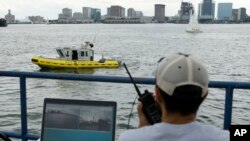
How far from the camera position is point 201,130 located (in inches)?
85.2

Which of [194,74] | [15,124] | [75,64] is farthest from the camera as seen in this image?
[75,64]

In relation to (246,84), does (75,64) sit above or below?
below

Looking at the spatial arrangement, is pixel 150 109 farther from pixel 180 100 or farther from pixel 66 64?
pixel 66 64

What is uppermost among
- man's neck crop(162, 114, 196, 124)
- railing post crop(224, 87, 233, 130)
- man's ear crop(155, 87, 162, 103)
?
man's ear crop(155, 87, 162, 103)

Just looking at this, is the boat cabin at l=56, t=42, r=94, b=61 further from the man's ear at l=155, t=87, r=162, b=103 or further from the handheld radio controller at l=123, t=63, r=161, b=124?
the man's ear at l=155, t=87, r=162, b=103

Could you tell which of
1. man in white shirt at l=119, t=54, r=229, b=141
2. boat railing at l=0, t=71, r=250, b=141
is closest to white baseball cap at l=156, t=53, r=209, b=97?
man in white shirt at l=119, t=54, r=229, b=141

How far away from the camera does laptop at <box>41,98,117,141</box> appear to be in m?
3.06

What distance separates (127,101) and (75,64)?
589 inches

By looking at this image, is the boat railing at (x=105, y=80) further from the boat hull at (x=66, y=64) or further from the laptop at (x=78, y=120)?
the boat hull at (x=66, y=64)

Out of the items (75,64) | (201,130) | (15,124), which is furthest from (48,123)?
(75,64)

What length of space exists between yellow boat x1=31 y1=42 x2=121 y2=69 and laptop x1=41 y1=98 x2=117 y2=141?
35.8m

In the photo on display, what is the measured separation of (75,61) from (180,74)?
124 ft

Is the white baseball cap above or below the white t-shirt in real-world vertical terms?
above

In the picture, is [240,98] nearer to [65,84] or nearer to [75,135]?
[65,84]
